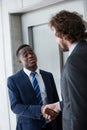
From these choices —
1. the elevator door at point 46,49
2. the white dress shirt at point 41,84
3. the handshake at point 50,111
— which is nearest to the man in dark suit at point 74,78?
the handshake at point 50,111

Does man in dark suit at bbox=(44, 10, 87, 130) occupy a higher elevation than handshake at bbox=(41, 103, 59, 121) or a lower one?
higher

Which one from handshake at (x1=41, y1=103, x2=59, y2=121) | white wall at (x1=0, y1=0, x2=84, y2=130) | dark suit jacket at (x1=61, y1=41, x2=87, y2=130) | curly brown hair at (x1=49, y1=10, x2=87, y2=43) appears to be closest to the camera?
dark suit jacket at (x1=61, y1=41, x2=87, y2=130)

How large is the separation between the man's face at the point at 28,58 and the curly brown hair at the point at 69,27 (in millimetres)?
676

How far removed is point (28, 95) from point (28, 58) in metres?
0.30

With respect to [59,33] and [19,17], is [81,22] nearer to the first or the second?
[59,33]

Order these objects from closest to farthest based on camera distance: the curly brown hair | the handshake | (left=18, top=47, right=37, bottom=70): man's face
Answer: the curly brown hair → the handshake → (left=18, top=47, right=37, bottom=70): man's face

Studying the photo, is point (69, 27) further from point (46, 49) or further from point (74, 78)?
point (46, 49)

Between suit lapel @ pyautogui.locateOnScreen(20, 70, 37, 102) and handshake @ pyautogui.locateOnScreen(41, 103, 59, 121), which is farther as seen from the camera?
suit lapel @ pyautogui.locateOnScreen(20, 70, 37, 102)

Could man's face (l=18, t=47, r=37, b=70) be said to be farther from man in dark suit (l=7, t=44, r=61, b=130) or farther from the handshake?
the handshake

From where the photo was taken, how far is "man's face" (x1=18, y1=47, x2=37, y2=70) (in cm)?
252

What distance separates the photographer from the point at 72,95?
1.71 metres

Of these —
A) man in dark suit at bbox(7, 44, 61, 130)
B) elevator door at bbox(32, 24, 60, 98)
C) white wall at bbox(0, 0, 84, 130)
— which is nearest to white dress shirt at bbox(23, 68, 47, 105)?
man in dark suit at bbox(7, 44, 61, 130)

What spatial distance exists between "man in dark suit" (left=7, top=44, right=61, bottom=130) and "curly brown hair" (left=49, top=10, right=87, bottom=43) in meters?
0.70

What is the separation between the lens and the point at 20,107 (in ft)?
7.90
